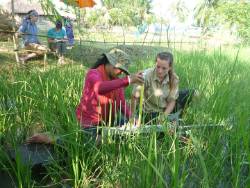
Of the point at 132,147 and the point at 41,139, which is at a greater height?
the point at 132,147

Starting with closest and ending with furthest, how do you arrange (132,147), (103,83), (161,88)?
(132,147) < (103,83) < (161,88)

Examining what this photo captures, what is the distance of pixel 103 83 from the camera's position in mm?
2373

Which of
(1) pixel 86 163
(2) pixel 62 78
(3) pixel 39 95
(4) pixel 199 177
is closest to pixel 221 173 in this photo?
(4) pixel 199 177

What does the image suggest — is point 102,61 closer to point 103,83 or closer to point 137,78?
point 103,83

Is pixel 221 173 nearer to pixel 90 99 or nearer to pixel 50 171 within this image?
pixel 50 171

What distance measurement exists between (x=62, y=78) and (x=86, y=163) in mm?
1327

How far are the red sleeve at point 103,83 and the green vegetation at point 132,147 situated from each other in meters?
0.30

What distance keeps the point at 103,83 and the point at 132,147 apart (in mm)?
858

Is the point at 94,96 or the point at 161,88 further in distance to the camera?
the point at 161,88

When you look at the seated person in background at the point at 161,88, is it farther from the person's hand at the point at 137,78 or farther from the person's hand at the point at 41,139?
the person's hand at the point at 41,139

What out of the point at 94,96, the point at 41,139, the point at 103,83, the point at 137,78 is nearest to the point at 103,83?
the point at 103,83

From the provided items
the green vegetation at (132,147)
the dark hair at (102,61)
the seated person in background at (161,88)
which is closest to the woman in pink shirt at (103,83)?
the dark hair at (102,61)

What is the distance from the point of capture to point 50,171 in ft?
6.53

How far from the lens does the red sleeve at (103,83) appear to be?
2.28 meters
